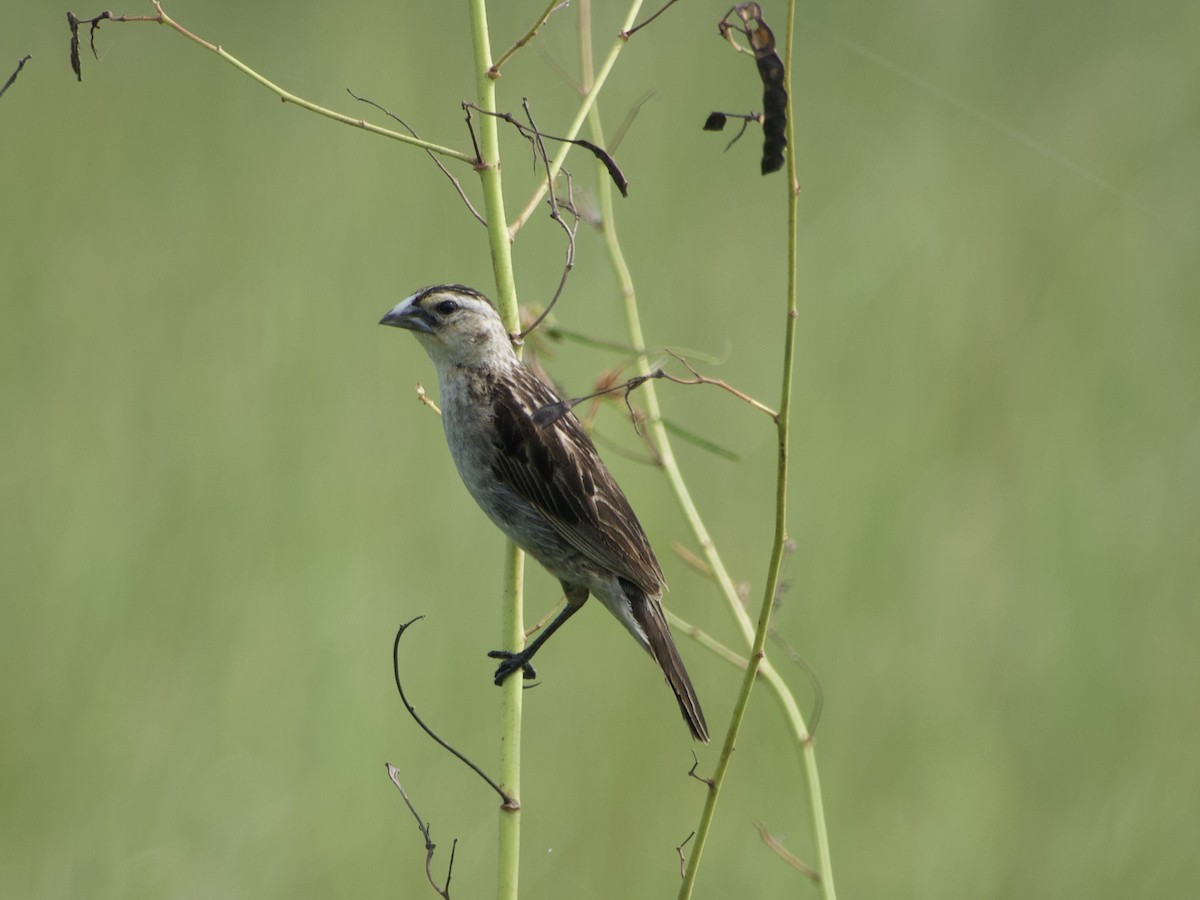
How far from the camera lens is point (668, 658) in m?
2.92

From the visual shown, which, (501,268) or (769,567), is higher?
(501,268)

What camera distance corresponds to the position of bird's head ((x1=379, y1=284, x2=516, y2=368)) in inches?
117

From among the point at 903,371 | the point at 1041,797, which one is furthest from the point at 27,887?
the point at 903,371

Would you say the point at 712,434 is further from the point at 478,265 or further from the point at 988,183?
the point at 988,183

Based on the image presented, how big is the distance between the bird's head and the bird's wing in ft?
0.26

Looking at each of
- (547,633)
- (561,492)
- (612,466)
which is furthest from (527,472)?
(612,466)

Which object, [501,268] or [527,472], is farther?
[527,472]

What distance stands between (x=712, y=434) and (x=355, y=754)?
1.86m

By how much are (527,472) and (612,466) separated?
220 cm

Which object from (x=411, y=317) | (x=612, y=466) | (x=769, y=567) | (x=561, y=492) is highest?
(x=612, y=466)

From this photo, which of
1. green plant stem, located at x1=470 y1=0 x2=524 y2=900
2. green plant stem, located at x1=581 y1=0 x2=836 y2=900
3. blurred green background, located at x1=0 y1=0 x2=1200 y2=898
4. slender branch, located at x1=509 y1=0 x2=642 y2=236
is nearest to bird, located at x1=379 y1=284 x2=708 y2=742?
green plant stem, located at x1=581 y1=0 x2=836 y2=900

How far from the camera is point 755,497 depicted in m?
5.38

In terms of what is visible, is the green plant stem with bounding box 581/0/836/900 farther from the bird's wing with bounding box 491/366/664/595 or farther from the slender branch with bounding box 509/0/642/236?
the bird's wing with bounding box 491/366/664/595

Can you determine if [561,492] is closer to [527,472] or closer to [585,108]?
[527,472]
